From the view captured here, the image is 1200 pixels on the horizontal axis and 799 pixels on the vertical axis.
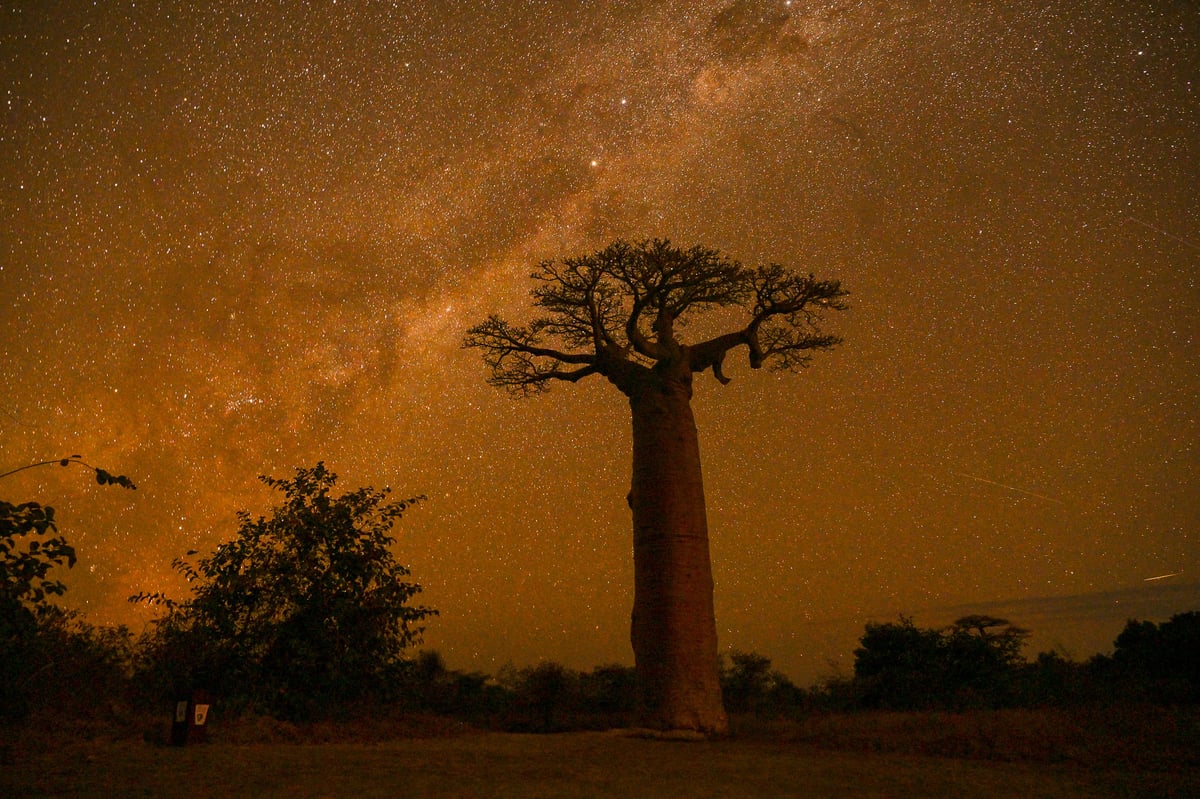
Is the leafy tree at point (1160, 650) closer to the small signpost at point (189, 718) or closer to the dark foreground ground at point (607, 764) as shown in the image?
the dark foreground ground at point (607, 764)

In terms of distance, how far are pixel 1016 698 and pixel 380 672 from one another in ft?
21.3

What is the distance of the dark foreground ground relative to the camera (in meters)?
3.43

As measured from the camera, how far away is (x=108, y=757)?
13.6 ft

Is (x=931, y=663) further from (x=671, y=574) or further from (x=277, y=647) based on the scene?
(x=277, y=647)

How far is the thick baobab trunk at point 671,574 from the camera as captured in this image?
7.24 metres

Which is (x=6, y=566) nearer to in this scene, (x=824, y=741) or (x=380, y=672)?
(x=380, y=672)

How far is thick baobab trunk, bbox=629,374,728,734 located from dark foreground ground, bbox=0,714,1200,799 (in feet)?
2.46

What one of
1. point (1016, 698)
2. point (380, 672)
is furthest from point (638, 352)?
point (1016, 698)

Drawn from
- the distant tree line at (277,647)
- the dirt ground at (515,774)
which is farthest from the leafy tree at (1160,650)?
the dirt ground at (515,774)

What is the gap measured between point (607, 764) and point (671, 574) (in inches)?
121

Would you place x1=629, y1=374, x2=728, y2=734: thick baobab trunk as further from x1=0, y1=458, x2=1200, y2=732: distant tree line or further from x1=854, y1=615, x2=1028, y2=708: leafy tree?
x1=854, y1=615, x2=1028, y2=708: leafy tree

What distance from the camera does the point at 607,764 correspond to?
4.56 m

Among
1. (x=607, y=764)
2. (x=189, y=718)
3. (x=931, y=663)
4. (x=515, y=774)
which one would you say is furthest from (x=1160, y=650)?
(x=189, y=718)

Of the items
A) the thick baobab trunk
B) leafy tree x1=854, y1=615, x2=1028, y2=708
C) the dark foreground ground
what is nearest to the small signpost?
the dark foreground ground
